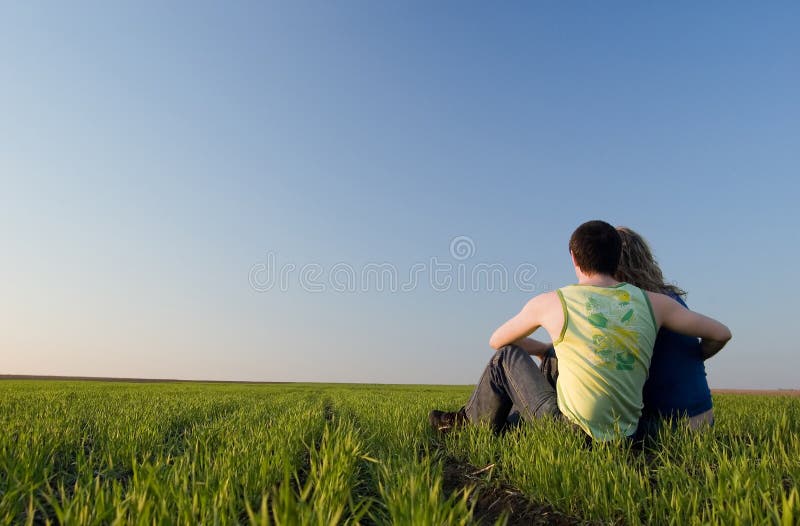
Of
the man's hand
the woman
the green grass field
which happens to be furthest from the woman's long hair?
the green grass field

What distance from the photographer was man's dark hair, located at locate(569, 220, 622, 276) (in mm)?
3428

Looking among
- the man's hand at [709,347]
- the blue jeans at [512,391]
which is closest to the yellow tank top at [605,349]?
the blue jeans at [512,391]

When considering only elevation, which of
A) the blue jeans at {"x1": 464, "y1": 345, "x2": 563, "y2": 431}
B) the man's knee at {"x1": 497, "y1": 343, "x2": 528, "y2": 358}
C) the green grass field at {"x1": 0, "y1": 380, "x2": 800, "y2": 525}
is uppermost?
the man's knee at {"x1": 497, "y1": 343, "x2": 528, "y2": 358}

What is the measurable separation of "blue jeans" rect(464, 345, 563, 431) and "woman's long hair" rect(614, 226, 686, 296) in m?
0.94

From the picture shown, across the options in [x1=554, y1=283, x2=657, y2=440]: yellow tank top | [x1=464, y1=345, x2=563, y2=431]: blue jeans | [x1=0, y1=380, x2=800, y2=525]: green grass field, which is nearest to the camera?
[x1=0, y1=380, x2=800, y2=525]: green grass field

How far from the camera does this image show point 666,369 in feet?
12.4

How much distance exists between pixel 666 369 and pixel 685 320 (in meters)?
0.56

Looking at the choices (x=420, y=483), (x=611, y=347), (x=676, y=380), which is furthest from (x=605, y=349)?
(x=420, y=483)

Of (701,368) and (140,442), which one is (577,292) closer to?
(701,368)

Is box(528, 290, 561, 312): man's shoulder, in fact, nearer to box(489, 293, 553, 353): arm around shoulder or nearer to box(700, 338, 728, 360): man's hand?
box(489, 293, 553, 353): arm around shoulder

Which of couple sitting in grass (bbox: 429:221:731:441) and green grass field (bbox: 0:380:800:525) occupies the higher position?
couple sitting in grass (bbox: 429:221:731:441)

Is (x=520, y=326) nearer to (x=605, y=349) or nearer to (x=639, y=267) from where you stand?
(x=605, y=349)

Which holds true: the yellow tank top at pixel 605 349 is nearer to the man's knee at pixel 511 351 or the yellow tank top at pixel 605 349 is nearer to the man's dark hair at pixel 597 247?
the man's dark hair at pixel 597 247

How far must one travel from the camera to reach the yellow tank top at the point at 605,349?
3291mm
